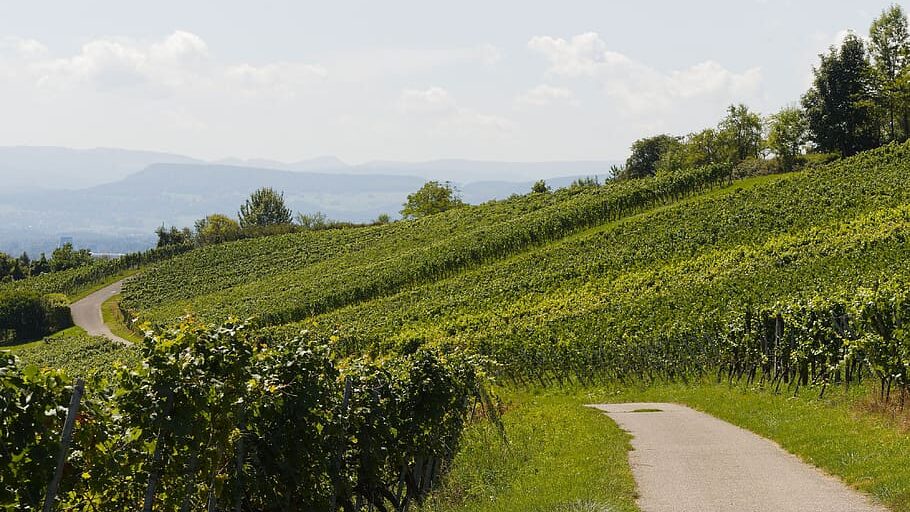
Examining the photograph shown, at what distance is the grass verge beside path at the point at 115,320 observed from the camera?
94.8m

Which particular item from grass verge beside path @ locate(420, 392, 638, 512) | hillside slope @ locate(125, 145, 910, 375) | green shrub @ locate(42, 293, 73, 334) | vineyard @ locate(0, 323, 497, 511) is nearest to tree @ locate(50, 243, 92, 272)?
green shrub @ locate(42, 293, 73, 334)

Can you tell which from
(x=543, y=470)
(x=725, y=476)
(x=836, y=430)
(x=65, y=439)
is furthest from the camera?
(x=836, y=430)

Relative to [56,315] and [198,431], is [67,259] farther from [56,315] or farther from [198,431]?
[198,431]

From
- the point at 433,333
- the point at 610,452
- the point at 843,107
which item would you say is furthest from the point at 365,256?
the point at 610,452

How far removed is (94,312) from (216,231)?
4728cm

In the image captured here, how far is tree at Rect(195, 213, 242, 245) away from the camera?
5571 inches

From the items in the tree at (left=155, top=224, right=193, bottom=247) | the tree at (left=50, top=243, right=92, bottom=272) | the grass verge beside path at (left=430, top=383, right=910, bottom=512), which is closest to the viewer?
the grass verge beside path at (left=430, top=383, right=910, bottom=512)

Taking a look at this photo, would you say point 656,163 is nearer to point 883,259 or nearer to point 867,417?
point 883,259

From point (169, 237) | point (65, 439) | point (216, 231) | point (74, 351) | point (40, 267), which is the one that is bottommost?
point (74, 351)

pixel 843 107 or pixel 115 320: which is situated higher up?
pixel 843 107

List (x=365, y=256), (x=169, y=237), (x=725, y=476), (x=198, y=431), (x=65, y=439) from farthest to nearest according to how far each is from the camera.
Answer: (x=169, y=237)
(x=365, y=256)
(x=725, y=476)
(x=198, y=431)
(x=65, y=439)

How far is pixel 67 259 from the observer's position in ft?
510

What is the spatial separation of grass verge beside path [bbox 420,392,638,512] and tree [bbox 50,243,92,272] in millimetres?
146104

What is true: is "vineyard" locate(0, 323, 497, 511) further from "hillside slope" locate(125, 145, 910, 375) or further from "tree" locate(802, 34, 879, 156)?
"tree" locate(802, 34, 879, 156)
